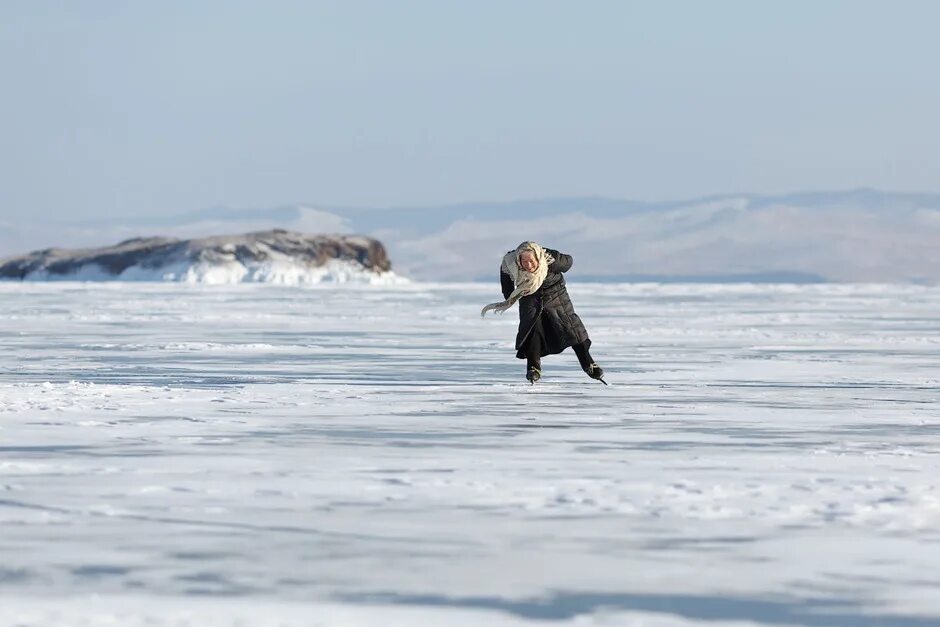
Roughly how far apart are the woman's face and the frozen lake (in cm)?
88

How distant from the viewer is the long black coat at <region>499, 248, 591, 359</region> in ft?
42.4

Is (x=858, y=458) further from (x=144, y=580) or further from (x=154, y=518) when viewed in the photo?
(x=144, y=580)

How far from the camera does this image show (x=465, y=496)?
259 inches

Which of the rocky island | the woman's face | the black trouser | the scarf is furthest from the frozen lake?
the rocky island

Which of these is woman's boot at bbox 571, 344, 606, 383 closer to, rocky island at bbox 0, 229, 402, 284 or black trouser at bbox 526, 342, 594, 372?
black trouser at bbox 526, 342, 594, 372

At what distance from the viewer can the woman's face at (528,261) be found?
1265cm

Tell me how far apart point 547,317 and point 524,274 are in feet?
1.49

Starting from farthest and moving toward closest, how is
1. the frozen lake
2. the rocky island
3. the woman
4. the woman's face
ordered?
the rocky island < the woman < the woman's face < the frozen lake

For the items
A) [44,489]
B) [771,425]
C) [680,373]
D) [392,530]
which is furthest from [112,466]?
[680,373]

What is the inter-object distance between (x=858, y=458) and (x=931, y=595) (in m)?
3.29

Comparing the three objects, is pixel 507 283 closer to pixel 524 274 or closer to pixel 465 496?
pixel 524 274

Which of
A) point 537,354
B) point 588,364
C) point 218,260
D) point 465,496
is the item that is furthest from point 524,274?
point 218,260

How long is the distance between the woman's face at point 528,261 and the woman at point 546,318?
86 millimetres

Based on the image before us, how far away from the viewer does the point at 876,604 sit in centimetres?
455
